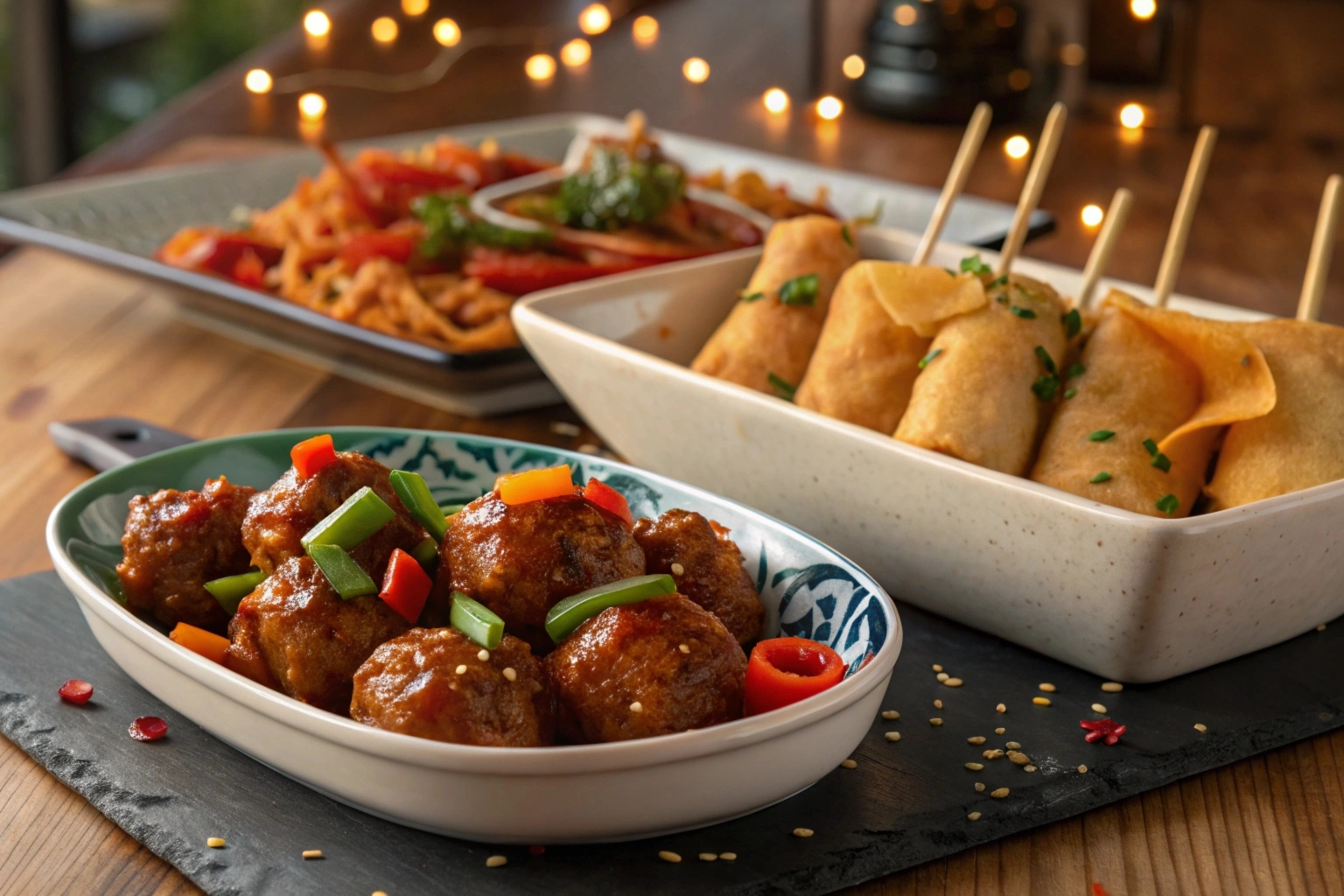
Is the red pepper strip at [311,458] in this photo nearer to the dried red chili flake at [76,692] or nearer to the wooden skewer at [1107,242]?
the dried red chili flake at [76,692]

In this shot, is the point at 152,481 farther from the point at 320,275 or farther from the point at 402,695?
the point at 320,275

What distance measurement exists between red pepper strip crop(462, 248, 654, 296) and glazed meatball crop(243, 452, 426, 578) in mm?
1343

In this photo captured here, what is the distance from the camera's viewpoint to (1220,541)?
169 centimetres

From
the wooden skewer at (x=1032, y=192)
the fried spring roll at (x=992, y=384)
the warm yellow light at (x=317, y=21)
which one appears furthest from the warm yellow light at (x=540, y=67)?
the fried spring roll at (x=992, y=384)

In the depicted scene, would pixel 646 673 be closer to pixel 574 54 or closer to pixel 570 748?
pixel 570 748

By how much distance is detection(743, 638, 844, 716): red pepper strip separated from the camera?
4.98 ft

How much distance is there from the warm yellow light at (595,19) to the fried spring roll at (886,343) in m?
5.16

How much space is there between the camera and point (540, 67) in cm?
604

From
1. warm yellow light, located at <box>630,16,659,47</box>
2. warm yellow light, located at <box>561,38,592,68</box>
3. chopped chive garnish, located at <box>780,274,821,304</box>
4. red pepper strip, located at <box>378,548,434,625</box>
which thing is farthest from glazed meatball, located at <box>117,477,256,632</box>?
warm yellow light, located at <box>630,16,659,47</box>

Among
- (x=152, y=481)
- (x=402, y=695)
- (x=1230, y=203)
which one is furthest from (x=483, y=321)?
(x=1230, y=203)

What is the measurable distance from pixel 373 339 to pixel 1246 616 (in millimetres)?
1649

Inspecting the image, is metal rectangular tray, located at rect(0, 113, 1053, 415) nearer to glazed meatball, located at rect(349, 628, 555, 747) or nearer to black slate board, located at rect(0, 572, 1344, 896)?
black slate board, located at rect(0, 572, 1344, 896)

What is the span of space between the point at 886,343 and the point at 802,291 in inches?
11.3

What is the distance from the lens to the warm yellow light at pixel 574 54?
6.44m
